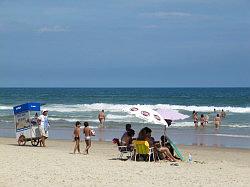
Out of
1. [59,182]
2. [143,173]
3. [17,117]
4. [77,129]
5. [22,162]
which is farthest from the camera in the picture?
[17,117]

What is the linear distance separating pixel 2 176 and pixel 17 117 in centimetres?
892

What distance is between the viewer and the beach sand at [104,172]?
475 inches

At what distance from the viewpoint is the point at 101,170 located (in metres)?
13.8

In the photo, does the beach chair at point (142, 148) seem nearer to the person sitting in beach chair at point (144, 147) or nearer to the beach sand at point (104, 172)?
the person sitting in beach chair at point (144, 147)

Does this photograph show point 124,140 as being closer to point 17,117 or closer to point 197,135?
point 17,117

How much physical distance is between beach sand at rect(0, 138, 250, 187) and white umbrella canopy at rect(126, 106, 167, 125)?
1.24 metres

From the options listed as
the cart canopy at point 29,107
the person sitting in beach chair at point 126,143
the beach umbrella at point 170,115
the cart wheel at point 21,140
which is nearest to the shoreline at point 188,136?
the cart wheel at point 21,140

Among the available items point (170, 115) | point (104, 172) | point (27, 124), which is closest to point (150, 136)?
point (170, 115)

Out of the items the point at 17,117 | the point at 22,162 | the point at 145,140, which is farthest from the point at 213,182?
the point at 17,117

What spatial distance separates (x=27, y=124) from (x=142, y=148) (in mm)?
5896

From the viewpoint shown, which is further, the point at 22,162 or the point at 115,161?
the point at 115,161

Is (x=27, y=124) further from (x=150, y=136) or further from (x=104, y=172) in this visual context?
(x=104, y=172)

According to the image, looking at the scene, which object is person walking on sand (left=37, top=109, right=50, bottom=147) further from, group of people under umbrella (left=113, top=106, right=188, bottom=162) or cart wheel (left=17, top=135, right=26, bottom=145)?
group of people under umbrella (left=113, top=106, right=188, bottom=162)

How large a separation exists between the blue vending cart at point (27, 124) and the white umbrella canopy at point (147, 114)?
5480mm
